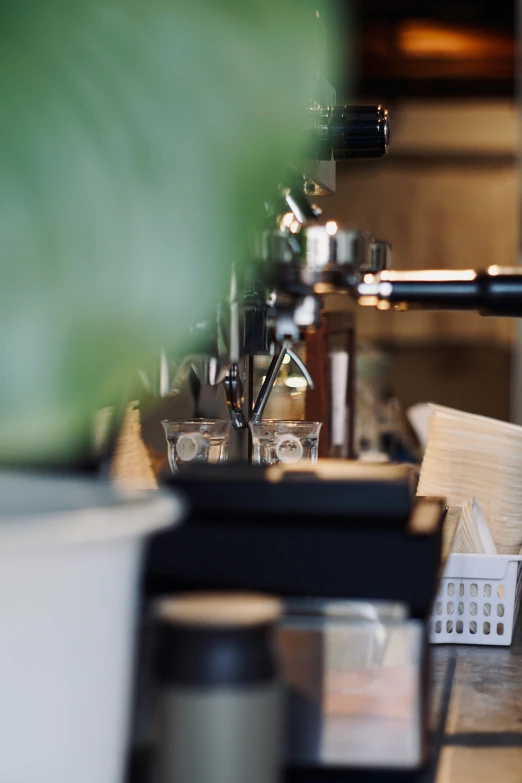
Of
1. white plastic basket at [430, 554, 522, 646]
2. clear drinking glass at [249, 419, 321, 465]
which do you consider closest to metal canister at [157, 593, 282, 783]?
white plastic basket at [430, 554, 522, 646]

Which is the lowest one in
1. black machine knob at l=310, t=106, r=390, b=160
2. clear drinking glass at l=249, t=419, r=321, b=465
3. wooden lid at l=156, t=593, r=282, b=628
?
clear drinking glass at l=249, t=419, r=321, b=465

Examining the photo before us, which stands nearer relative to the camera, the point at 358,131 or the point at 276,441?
the point at 358,131

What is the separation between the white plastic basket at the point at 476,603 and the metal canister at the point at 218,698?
69cm

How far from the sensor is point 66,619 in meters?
0.43

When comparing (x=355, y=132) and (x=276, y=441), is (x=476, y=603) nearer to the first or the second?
(x=276, y=441)

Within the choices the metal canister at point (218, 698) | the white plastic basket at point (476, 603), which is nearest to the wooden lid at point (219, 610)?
the metal canister at point (218, 698)

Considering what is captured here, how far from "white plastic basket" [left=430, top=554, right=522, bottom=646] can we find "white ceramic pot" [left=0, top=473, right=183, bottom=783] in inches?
30.0

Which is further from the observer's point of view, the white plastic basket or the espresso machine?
the white plastic basket

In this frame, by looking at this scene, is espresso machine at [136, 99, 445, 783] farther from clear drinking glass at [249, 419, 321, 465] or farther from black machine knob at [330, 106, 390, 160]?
clear drinking glass at [249, 419, 321, 465]

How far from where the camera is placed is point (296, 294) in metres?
0.72

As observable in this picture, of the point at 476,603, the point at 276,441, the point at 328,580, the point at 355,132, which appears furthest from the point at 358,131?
the point at 328,580

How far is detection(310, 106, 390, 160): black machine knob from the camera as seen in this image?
119 cm

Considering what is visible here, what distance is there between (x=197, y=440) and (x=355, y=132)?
0.42 meters

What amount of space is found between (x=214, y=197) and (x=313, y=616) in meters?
0.28
